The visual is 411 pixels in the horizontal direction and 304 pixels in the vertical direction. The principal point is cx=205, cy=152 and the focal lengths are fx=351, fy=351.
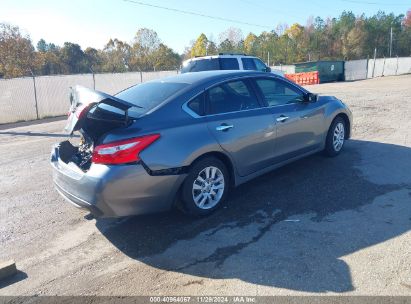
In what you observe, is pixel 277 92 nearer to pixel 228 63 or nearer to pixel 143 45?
pixel 228 63

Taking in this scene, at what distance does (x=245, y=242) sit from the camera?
351 cm

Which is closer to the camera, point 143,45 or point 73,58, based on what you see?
point 143,45

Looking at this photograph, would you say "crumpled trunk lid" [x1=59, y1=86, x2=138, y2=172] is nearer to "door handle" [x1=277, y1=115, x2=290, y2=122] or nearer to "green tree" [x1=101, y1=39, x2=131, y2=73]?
"door handle" [x1=277, y1=115, x2=290, y2=122]

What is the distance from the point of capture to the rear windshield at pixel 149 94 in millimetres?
3938

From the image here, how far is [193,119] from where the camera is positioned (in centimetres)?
392

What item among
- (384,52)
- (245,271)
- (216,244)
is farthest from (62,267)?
(384,52)

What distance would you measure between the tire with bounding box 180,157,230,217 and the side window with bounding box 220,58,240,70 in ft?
26.7

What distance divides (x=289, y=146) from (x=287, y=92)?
2.70ft

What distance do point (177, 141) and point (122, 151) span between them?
586 millimetres

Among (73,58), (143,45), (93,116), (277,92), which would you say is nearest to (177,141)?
(93,116)

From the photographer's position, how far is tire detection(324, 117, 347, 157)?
229 inches

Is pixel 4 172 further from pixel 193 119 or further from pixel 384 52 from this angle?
pixel 384 52

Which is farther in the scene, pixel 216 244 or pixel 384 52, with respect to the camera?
pixel 384 52

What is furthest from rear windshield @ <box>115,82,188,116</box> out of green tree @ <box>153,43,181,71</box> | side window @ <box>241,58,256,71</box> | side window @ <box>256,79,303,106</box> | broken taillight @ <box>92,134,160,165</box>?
green tree @ <box>153,43,181,71</box>
